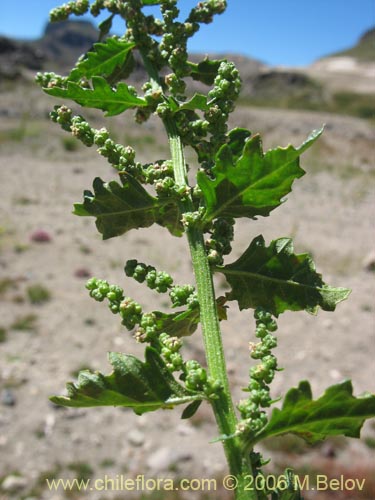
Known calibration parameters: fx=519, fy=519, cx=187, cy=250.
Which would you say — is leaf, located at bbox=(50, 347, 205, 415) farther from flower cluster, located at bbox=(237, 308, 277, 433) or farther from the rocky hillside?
the rocky hillside

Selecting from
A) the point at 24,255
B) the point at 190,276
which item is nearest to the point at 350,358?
the point at 190,276

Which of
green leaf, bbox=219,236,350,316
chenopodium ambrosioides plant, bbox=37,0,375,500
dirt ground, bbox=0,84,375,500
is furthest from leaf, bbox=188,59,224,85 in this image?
dirt ground, bbox=0,84,375,500

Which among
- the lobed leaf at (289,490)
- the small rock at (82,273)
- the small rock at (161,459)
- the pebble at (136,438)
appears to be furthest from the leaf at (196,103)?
the small rock at (82,273)

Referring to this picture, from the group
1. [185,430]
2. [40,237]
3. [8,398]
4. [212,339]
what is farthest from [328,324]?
[212,339]

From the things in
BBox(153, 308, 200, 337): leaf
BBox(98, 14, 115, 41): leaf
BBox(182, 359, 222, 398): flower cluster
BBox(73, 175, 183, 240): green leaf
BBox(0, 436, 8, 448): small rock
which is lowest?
BBox(182, 359, 222, 398): flower cluster

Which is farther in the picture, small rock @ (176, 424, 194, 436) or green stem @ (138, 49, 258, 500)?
small rock @ (176, 424, 194, 436)

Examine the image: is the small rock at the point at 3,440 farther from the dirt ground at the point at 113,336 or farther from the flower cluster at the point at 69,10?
the flower cluster at the point at 69,10
